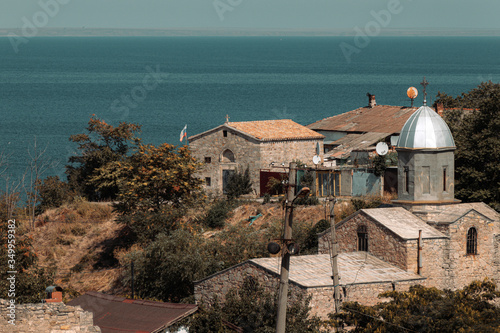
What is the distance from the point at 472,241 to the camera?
98.1ft

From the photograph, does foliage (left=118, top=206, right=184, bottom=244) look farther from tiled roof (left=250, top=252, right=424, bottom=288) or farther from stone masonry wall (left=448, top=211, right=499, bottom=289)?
stone masonry wall (left=448, top=211, right=499, bottom=289)

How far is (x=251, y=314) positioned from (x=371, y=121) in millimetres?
32112

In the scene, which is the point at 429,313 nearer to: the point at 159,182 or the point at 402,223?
the point at 402,223

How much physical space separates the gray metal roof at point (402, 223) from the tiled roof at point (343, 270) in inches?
48.0

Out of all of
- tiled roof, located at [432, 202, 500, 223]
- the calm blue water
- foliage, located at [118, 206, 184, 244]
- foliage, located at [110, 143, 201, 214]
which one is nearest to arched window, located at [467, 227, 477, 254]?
tiled roof, located at [432, 202, 500, 223]

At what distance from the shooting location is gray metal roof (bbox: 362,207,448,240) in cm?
2872

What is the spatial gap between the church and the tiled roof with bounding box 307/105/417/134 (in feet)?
64.8

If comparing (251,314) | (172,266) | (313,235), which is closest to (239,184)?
(313,235)

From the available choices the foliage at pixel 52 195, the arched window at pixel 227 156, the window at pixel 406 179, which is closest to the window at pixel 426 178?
the window at pixel 406 179

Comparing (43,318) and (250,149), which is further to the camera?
(250,149)

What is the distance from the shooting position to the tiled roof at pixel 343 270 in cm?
2608

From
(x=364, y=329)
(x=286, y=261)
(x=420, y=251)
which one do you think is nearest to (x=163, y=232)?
(x=420, y=251)

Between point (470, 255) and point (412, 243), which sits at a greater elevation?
point (412, 243)

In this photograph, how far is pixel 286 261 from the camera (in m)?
16.7
